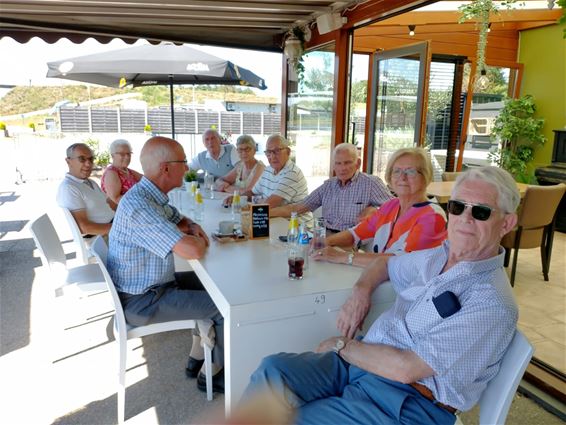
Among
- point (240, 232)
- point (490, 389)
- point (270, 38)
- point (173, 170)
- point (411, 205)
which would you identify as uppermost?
point (270, 38)

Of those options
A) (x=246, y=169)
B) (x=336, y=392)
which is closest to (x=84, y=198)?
(x=246, y=169)

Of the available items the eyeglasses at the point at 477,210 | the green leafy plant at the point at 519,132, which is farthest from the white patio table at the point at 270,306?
the green leafy plant at the point at 519,132

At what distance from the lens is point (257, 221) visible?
2234 millimetres

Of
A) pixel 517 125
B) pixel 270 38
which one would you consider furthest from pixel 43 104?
pixel 517 125

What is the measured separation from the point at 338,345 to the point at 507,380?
1.73ft

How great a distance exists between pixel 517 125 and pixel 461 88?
4.30 feet

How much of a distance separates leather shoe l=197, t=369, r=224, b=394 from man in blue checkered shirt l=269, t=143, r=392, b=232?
1149mm

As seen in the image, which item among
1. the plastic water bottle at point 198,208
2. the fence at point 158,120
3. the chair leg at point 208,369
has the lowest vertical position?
the chair leg at point 208,369

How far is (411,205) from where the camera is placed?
2027 millimetres

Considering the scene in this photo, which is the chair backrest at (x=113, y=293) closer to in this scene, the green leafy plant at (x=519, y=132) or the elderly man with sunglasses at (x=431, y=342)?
the elderly man with sunglasses at (x=431, y=342)

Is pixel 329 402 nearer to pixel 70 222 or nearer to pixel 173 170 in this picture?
pixel 173 170

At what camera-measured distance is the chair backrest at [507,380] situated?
1115 mm

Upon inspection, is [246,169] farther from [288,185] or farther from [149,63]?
[149,63]

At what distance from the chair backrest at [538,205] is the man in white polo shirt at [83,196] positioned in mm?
3376
